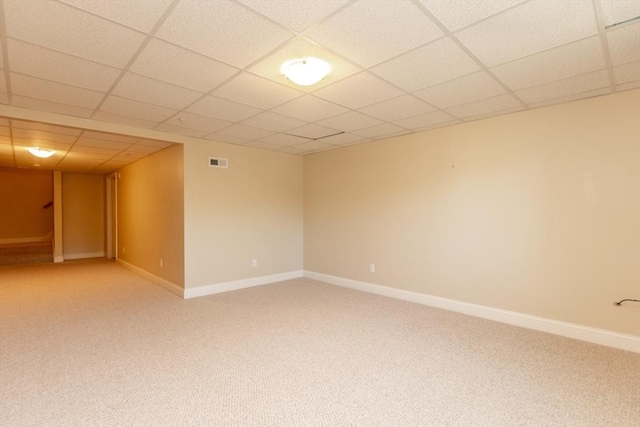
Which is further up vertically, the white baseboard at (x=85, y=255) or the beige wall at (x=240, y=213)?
the beige wall at (x=240, y=213)

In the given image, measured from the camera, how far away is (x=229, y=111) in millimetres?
3611

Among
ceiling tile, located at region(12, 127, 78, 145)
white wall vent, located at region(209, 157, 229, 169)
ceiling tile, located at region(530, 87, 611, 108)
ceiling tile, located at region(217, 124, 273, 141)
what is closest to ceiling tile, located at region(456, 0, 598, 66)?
ceiling tile, located at region(530, 87, 611, 108)

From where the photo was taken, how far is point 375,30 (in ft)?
6.63

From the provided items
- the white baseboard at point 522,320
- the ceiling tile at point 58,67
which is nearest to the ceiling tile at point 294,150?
the white baseboard at point 522,320

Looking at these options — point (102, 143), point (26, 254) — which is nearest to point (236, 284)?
point (102, 143)

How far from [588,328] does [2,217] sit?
13963 mm

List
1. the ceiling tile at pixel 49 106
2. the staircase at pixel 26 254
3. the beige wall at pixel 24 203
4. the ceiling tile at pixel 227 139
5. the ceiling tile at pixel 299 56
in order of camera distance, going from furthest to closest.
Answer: the beige wall at pixel 24 203 → the staircase at pixel 26 254 → the ceiling tile at pixel 227 139 → the ceiling tile at pixel 49 106 → the ceiling tile at pixel 299 56

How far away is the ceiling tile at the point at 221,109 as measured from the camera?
3295 millimetres

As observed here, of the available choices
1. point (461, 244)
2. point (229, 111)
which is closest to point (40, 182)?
point (229, 111)

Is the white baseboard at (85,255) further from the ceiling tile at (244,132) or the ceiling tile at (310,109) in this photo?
the ceiling tile at (310,109)

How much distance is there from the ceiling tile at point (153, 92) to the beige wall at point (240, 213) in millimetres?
1628

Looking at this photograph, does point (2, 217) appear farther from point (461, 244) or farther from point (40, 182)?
point (461, 244)

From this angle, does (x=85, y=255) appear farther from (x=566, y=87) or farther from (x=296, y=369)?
(x=566, y=87)

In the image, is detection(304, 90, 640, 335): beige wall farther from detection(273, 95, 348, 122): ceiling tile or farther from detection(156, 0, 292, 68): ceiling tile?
detection(156, 0, 292, 68): ceiling tile
